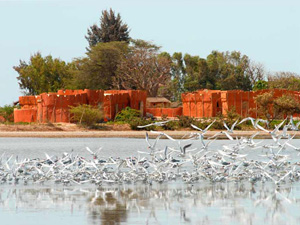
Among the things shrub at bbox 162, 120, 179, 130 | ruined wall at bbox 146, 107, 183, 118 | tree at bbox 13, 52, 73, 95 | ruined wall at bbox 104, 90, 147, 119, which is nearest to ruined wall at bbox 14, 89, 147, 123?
ruined wall at bbox 104, 90, 147, 119

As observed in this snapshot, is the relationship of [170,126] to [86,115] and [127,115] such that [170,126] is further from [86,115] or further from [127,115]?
[127,115]

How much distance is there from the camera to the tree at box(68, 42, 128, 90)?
69438 millimetres

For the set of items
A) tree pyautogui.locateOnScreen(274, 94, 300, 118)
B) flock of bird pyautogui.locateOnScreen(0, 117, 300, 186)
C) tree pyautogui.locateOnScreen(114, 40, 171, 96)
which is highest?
tree pyautogui.locateOnScreen(114, 40, 171, 96)

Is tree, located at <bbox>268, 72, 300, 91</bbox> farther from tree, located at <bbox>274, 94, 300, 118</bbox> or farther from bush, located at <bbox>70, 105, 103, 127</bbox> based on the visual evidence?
bush, located at <bbox>70, 105, 103, 127</bbox>

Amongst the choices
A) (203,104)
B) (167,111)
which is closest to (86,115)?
(203,104)

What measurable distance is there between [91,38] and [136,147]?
5856cm

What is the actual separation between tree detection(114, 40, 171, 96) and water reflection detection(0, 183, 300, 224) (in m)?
54.3

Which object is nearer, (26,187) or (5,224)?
(5,224)

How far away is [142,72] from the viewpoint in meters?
67.6

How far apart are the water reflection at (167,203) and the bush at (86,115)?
24.8 metres

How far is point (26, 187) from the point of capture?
13.0 m

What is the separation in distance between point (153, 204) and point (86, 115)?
27.3 metres

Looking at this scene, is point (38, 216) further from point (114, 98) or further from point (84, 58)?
point (84, 58)

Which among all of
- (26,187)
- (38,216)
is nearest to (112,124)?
(26,187)
